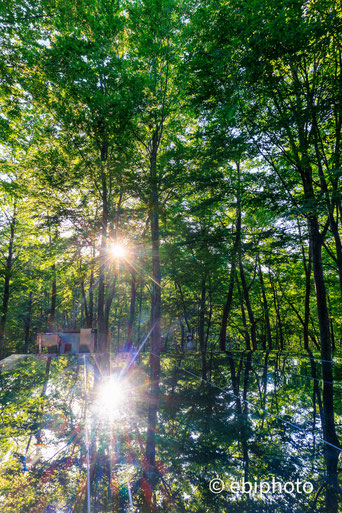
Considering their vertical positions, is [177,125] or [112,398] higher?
[177,125]

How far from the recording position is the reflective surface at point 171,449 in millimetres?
1896

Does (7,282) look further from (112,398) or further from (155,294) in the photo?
(112,398)

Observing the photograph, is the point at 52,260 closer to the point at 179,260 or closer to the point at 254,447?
the point at 179,260

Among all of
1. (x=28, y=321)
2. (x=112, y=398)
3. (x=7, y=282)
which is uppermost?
(x=7, y=282)

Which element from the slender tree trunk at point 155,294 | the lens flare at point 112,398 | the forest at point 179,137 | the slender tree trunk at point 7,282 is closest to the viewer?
the lens flare at point 112,398

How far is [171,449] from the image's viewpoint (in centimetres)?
261

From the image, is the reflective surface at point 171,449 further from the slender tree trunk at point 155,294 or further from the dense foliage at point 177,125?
the dense foliage at point 177,125

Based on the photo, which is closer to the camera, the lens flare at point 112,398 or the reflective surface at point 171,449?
the reflective surface at point 171,449

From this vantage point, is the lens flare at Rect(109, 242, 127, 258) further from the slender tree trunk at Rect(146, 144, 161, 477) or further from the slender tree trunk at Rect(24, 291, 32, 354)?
the slender tree trunk at Rect(24, 291, 32, 354)

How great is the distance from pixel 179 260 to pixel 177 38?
8891 millimetres

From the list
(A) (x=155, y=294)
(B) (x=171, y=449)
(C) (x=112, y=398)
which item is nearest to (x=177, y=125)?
(A) (x=155, y=294)

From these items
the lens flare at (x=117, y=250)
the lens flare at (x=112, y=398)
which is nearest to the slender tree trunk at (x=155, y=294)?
the lens flare at (x=112, y=398)

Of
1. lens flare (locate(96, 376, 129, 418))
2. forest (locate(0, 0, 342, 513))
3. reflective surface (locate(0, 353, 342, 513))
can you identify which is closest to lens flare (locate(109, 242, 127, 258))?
forest (locate(0, 0, 342, 513))

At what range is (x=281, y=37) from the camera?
15.8ft
